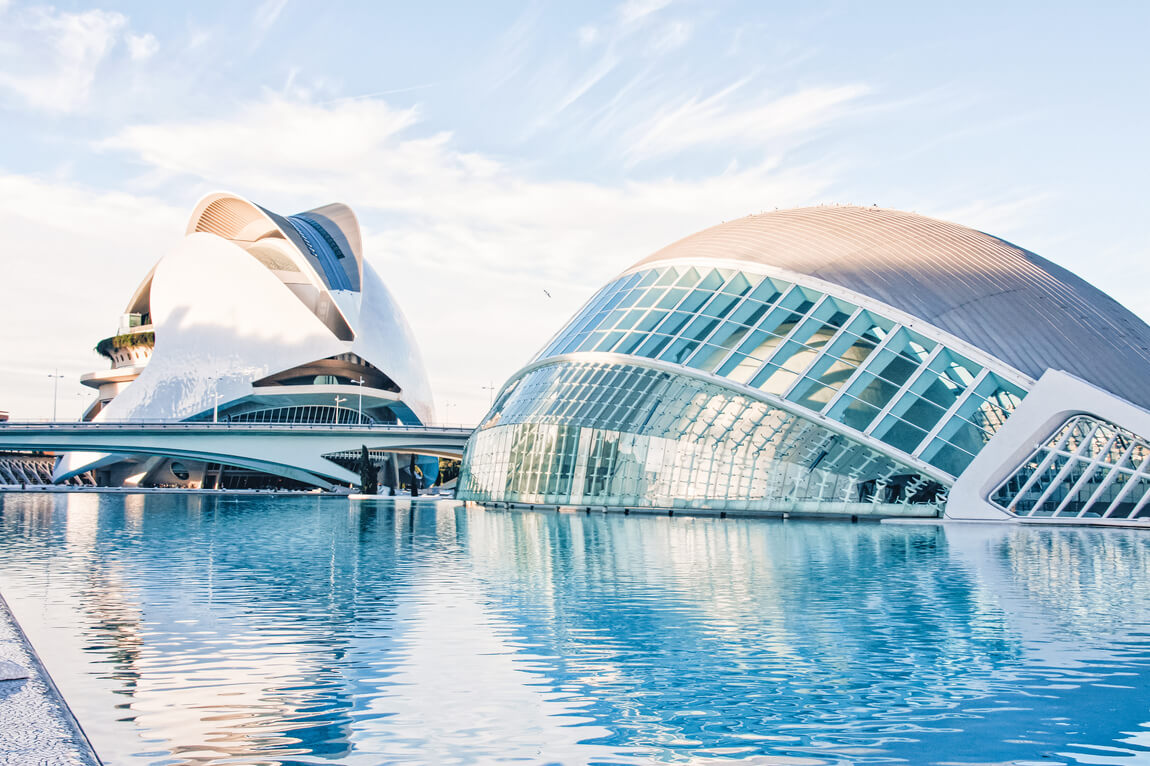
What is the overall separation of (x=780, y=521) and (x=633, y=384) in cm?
847

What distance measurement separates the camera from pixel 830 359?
34500 millimetres

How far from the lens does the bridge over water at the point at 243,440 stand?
7581cm

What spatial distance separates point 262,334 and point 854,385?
67336 mm

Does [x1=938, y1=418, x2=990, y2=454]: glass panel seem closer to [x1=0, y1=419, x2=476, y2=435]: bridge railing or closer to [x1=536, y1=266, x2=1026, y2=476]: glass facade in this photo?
[x1=536, y1=266, x2=1026, y2=476]: glass facade

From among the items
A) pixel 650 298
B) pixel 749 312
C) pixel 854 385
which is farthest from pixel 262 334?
pixel 854 385

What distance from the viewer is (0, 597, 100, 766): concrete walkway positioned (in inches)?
208

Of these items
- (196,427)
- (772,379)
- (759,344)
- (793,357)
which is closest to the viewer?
(772,379)

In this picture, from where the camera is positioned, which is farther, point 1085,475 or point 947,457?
point 947,457

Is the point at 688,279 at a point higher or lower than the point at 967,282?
higher

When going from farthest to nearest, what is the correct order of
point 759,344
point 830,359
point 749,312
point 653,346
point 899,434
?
1. point 653,346
2. point 749,312
3. point 759,344
4. point 830,359
5. point 899,434

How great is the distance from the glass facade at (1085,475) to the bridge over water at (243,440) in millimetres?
51424

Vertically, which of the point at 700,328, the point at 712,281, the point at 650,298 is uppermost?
the point at 712,281

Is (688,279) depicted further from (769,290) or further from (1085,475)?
(1085,475)

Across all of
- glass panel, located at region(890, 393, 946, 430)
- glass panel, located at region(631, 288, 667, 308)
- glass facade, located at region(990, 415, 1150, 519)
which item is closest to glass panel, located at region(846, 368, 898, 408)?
glass panel, located at region(890, 393, 946, 430)
